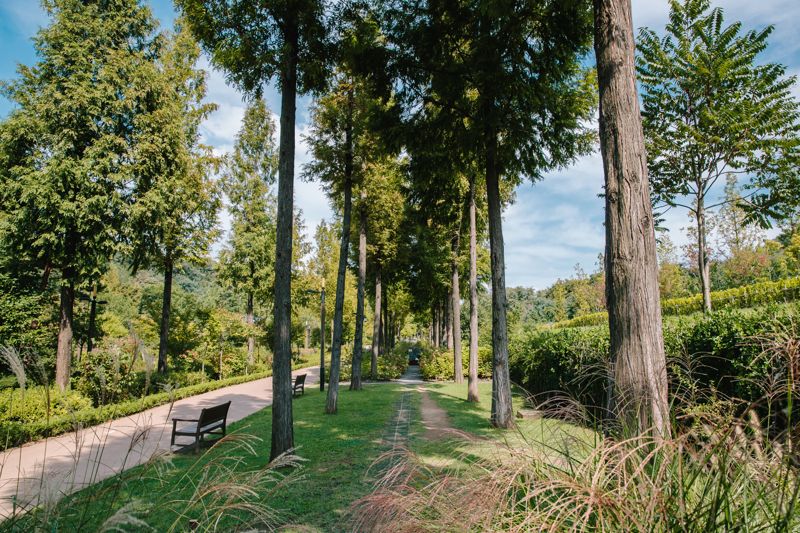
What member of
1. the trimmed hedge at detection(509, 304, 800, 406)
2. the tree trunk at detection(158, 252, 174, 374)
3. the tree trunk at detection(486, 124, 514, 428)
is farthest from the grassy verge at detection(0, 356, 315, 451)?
the tree trunk at detection(486, 124, 514, 428)

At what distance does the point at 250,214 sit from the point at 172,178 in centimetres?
891

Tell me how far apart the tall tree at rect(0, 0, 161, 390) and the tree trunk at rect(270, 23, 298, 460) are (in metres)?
10.7

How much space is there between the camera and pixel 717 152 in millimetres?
14164

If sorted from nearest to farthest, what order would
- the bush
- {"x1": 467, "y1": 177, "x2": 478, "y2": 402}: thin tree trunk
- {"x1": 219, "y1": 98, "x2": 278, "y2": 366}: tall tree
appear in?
{"x1": 467, "y1": 177, "x2": 478, "y2": 402}: thin tree trunk, the bush, {"x1": 219, "y1": 98, "x2": 278, "y2": 366}: tall tree

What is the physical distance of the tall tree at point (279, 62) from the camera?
6762 millimetres

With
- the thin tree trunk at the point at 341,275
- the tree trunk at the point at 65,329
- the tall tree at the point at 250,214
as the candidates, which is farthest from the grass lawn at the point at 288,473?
the tall tree at the point at 250,214

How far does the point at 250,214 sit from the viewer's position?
25.5 m

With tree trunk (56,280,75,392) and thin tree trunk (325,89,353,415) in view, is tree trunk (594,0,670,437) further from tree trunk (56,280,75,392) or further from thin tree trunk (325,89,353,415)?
tree trunk (56,280,75,392)

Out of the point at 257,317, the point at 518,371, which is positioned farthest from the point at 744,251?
the point at 257,317

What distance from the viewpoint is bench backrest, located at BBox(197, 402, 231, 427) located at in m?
7.97

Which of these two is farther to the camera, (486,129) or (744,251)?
(744,251)

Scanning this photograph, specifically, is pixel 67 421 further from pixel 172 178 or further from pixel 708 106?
pixel 708 106

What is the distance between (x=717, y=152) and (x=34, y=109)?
24.6 meters

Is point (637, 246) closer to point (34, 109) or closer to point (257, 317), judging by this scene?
point (34, 109)
